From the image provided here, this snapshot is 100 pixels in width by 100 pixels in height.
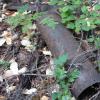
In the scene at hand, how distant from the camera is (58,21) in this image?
9.90 feet

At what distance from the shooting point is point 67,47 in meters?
2.68

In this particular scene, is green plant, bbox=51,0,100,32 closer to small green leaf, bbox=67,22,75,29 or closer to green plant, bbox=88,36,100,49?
small green leaf, bbox=67,22,75,29

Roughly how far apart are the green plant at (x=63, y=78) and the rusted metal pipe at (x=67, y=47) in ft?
0.15

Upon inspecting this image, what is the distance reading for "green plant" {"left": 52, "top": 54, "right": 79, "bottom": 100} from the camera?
241 centimetres

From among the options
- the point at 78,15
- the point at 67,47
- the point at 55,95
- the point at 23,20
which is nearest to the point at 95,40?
the point at 67,47

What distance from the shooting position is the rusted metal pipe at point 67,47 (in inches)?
93.2

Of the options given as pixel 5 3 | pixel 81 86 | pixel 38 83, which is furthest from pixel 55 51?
pixel 5 3

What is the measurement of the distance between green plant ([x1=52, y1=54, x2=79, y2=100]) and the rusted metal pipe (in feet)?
0.15

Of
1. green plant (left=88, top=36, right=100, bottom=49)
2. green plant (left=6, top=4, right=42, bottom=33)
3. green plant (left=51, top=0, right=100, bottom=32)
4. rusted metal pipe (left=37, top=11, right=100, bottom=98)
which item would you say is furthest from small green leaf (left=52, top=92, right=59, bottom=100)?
green plant (left=6, top=4, right=42, bottom=33)

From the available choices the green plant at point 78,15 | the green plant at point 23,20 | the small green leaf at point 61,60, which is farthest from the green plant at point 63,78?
the green plant at point 23,20

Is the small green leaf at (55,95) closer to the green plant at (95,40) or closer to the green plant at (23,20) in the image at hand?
the green plant at (95,40)

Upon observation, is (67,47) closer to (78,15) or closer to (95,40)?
(95,40)

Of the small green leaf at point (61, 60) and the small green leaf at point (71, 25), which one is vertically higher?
the small green leaf at point (71, 25)

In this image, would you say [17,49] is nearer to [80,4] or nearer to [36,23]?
[36,23]
